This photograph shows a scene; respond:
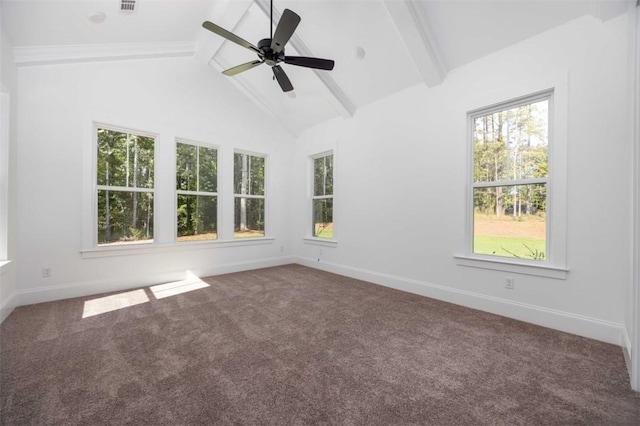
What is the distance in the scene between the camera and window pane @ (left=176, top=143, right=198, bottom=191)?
181 inches

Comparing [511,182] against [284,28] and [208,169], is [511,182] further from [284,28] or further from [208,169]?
[208,169]


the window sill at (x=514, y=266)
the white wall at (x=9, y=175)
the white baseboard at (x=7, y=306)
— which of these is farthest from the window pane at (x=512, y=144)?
the white baseboard at (x=7, y=306)

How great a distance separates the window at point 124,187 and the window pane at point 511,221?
4644 millimetres

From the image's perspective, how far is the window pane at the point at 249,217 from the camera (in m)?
5.37

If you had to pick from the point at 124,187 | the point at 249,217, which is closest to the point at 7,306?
the point at 124,187

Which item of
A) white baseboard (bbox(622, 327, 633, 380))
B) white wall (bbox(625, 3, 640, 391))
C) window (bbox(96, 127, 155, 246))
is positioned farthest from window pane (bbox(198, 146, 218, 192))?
white baseboard (bbox(622, 327, 633, 380))

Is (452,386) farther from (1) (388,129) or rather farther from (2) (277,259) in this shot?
(2) (277,259)

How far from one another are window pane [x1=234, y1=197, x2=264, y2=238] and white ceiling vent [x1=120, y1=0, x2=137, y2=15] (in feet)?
9.98

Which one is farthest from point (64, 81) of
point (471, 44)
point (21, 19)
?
point (471, 44)

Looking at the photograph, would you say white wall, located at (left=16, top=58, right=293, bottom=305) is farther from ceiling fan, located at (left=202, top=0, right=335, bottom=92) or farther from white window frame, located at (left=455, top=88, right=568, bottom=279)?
white window frame, located at (left=455, top=88, right=568, bottom=279)

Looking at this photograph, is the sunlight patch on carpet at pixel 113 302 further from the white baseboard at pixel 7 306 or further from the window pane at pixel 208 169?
the window pane at pixel 208 169

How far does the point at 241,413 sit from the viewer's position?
155cm

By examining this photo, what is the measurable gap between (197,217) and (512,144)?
4672 millimetres

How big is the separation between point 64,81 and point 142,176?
1426mm
